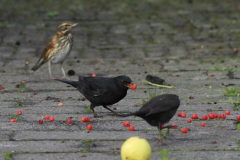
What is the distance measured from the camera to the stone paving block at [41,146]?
164 inches

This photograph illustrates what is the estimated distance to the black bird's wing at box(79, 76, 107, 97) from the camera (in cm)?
529

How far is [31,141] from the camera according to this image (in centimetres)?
440

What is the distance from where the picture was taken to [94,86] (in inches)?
211

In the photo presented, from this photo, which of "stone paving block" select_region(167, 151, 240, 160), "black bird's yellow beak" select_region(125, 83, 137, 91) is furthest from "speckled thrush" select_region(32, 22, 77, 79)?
"stone paving block" select_region(167, 151, 240, 160)

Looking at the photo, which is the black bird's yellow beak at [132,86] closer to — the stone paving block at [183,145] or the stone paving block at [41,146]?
the stone paving block at [183,145]

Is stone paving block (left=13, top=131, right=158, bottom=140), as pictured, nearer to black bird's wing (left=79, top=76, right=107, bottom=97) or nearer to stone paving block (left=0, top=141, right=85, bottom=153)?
stone paving block (left=0, top=141, right=85, bottom=153)

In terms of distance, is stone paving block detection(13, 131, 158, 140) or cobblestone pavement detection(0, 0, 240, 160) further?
stone paving block detection(13, 131, 158, 140)

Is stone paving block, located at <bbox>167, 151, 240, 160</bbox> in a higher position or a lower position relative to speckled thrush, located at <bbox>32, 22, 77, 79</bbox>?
higher

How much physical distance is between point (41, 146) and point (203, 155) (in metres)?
1.61

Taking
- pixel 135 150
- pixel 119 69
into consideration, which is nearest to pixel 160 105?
pixel 135 150

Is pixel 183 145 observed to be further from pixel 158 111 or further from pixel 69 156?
pixel 69 156

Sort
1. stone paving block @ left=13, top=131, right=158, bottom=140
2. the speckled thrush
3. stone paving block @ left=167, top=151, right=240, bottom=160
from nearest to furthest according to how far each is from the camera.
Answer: stone paving block @ left=167, top=151, right=240, bottom=160 → stone paving block @ left=13, top=131, right=158, bottom=140 → the speckled thrush

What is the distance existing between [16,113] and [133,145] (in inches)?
90.1

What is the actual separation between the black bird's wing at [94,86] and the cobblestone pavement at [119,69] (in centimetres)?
34
